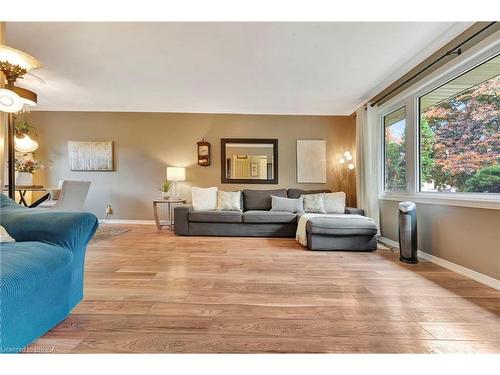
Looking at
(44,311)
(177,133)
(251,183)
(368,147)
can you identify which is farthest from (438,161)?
(177,133)

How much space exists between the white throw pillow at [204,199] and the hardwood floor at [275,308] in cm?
173

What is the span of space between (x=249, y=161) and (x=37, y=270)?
14.5 feet

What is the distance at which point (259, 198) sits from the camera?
4.88m

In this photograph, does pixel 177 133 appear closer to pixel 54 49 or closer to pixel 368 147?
pixel 54 49

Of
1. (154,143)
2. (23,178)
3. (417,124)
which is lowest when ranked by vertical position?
(23,178)

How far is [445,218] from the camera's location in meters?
2.68

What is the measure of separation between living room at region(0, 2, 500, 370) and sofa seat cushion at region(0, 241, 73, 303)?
0.01 metres

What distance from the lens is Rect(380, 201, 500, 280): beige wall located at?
7.04 ft

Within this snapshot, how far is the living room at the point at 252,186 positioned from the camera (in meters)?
1.45

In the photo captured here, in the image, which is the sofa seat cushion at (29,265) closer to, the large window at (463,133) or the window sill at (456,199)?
the window sill at (456,199)

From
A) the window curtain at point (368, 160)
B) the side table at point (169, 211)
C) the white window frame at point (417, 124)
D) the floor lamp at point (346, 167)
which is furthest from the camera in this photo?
the floor lamp at point (346, 167)

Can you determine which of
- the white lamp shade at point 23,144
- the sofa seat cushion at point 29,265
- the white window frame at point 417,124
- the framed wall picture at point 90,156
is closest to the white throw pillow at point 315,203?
the white window frame at point 417,124

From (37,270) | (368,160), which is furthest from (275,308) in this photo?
(368,160)

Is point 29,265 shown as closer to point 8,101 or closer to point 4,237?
point 4,237
